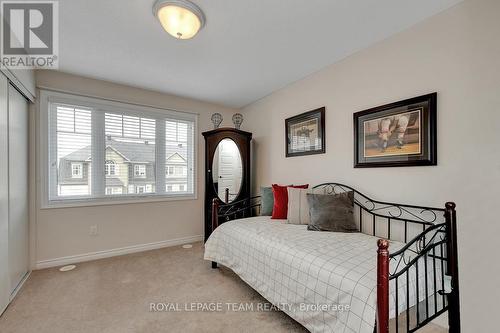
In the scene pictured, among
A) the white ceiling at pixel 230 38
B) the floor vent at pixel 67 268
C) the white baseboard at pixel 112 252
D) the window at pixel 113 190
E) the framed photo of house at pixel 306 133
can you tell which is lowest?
the floor vent at pixel 67 268

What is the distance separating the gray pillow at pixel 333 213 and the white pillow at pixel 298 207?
18cm

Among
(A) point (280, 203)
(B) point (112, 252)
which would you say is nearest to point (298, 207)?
(A) point (280, 203)

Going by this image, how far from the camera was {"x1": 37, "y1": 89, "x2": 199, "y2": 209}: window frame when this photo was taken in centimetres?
264

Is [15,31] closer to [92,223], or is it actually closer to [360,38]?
[92,223]

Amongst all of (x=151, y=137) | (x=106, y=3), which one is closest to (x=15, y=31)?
(x=106, y=3)

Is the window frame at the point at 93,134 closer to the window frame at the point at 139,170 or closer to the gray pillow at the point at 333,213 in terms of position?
the window frame at the point at 139,170

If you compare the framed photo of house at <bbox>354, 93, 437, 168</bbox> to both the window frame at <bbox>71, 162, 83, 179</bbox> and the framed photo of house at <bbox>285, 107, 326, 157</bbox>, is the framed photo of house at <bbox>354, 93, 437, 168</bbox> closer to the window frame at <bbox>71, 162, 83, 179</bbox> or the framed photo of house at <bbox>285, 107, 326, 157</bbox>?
the framed photo of house at <bbox>285, 107, 326, 157</bbox>

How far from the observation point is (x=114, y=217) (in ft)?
10.0

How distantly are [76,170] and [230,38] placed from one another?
8.08 ft

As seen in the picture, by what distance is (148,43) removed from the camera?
7.02 ft

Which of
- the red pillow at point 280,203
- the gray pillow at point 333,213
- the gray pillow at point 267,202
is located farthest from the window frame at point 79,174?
the gray pillow at point 333,213

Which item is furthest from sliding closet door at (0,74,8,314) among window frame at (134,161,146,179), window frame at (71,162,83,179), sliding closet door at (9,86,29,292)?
window frame at (134,161,146,179)

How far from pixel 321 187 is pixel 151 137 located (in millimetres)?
2502

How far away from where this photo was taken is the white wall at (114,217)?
267 centimetres
